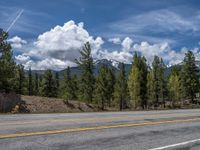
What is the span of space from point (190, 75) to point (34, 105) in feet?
148

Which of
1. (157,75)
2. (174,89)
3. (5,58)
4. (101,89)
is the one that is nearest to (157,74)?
(157,75)

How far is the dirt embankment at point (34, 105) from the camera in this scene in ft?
103

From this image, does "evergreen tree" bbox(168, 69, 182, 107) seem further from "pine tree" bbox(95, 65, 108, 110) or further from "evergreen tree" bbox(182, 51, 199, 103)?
"pine tree" bbox(95, 65, 108, 110)

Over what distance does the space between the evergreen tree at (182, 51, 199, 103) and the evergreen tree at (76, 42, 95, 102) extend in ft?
91.2

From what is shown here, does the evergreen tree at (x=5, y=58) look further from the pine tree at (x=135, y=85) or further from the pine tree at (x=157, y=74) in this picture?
the pine tree at (x=157, y=74)

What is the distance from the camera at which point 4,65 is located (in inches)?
1273

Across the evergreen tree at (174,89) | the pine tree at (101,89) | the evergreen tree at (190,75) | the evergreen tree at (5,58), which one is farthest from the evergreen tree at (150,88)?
the evergreen tree at (5,58)

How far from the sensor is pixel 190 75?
71625mm

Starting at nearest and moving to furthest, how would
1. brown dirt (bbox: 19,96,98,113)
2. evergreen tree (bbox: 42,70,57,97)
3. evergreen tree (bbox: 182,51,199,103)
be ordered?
brown dirt (bbox: 19,96,98,113) → evergreen tree (bbox: 182,51,199,103) → evergreen tree (bbox: 42,70,57,97)

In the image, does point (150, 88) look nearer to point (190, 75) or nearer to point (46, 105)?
point (190, 75)

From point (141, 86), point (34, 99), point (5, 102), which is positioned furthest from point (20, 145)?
point (141, 86)

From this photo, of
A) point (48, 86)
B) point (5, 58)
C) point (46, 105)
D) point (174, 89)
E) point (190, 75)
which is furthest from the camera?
point (48, 86)

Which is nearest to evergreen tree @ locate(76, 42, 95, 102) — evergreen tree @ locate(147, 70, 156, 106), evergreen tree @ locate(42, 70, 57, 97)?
evergreen tree @ locate(147, 70, 156, 106)

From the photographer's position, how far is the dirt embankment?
31.3m
